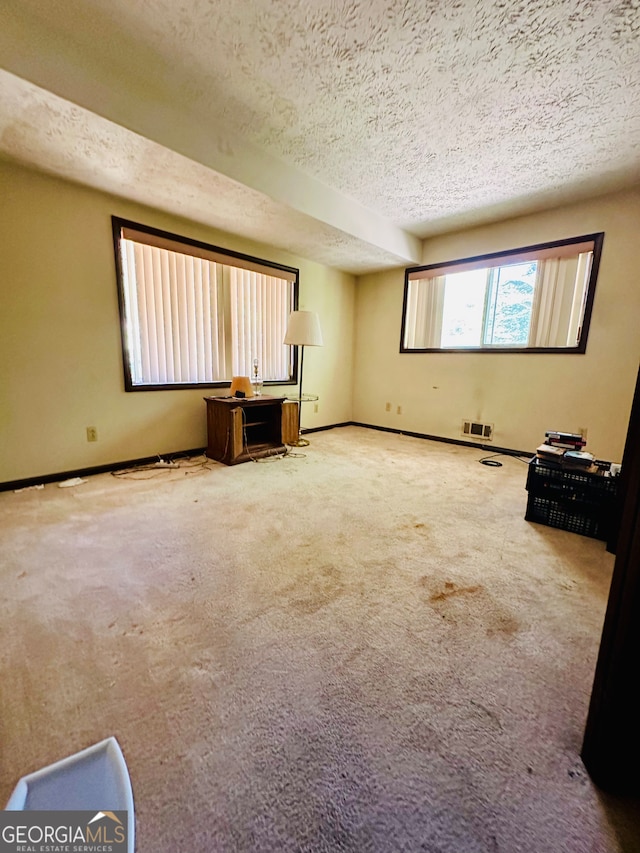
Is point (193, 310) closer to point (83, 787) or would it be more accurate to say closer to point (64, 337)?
point (64, 337)

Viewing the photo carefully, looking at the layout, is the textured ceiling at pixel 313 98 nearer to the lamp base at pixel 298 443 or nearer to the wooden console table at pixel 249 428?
the wooden console table at pixel 249 428

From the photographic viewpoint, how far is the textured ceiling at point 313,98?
59.2 inches

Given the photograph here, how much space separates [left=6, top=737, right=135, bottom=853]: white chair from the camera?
649mm

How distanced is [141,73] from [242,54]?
1.91ft

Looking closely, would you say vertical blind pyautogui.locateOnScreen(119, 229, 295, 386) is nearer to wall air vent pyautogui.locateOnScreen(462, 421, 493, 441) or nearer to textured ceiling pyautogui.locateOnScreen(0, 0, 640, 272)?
textured ceiling pyautogui.locateOnScreen(0, 0, 640, 272)

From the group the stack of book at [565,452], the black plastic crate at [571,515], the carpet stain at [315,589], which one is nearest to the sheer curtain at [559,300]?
the stack of book at [565,452]

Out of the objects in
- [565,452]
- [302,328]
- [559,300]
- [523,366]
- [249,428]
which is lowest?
[249,428]

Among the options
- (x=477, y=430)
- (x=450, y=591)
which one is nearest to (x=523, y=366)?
(x=477, y=430)

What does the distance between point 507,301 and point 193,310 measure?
11.0 feet

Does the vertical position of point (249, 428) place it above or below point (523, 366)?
below

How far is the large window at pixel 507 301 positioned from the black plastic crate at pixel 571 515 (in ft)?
6.43

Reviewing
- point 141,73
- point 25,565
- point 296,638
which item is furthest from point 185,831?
point 141,73

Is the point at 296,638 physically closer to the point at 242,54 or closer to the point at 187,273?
the point at 242,54

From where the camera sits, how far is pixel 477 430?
3988mm
